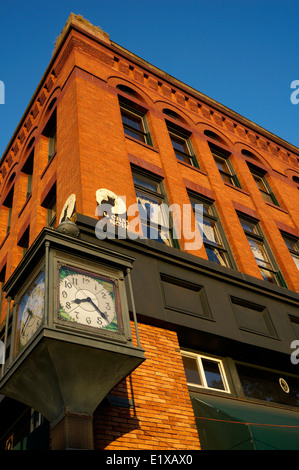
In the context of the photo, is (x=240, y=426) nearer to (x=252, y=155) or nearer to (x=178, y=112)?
(x=178, y=112)

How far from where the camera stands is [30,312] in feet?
18.8

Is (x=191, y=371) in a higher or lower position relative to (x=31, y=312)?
higher

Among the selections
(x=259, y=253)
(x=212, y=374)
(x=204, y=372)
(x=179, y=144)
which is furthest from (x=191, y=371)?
(x=179, y=144)

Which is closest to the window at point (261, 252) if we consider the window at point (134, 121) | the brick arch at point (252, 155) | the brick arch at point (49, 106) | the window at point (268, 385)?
the window at point (268, 385)

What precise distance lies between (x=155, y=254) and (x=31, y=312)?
343cm

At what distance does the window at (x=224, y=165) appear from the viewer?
15.3 m

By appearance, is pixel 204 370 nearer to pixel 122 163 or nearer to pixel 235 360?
pixel 235 360

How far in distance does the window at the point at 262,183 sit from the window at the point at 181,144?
3.22m

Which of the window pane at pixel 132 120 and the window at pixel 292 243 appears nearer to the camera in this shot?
the window pane at pixel 132 120

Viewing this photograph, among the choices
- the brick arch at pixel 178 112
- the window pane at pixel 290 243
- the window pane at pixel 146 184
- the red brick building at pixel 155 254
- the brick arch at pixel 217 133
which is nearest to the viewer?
the red brick building at pixel 155 254

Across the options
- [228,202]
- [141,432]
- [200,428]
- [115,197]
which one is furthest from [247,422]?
[228,202]

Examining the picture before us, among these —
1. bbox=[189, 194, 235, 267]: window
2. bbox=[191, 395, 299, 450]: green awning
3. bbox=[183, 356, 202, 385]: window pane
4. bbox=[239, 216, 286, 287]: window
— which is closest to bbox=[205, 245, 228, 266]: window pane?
bbox=[189, 194, 235, 267]: window

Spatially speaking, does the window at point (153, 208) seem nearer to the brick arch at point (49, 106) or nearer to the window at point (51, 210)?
the window at point (51, 210)

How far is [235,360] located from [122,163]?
5.23 m
